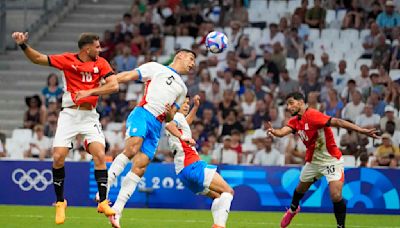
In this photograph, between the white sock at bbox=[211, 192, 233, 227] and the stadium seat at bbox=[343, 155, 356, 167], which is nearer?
the white sock at bbox=[211, 192, 233, 227]

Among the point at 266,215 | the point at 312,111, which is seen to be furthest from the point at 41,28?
the point at 312,111

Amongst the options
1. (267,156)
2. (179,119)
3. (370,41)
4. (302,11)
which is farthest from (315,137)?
(302,11)

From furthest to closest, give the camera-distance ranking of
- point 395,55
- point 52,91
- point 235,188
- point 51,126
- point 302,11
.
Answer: point 302,11, point 52,91, point 395,55, point 51,126, point 235,188

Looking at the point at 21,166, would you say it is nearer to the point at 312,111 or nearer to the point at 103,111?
the point at 103,111

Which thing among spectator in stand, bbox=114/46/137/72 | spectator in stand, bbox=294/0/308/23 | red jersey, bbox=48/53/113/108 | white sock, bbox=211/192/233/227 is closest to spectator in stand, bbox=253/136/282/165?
spectator in stand, bbox=294/0/308/23

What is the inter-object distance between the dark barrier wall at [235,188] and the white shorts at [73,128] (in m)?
6.43

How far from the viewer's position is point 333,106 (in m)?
23.8

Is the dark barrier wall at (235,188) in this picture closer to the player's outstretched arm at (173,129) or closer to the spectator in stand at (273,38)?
the spectator in stand at (273,38)

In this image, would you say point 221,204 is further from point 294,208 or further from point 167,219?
point 167,219

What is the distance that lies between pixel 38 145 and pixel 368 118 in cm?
753

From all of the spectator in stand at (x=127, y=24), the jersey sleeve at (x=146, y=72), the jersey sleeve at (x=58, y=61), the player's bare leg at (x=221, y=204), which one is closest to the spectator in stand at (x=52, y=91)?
the spectator in stand at (x=127, y=24)

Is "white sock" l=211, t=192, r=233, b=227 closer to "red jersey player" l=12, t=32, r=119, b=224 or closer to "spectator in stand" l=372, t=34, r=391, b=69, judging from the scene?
"red jersey player" l=12, t=32, r=119, b=224

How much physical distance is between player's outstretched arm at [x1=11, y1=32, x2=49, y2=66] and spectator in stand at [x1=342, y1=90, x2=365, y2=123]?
10705 mm

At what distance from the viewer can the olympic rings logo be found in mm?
21594
